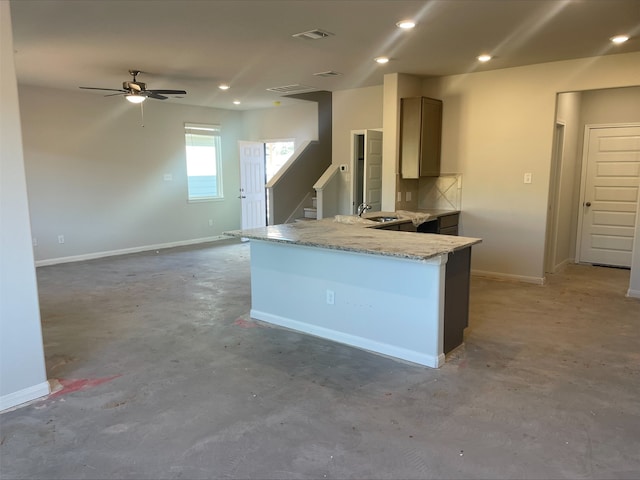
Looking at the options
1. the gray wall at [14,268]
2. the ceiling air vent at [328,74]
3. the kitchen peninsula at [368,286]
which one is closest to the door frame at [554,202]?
the ceiling air vent at [328,74]

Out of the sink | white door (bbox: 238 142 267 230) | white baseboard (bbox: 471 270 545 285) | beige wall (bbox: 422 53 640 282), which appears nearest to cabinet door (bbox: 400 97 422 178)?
beige wall (bbox: 422 53 640 282)

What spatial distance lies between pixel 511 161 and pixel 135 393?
4.77m

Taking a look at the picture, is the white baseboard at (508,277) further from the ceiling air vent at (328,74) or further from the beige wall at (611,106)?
the ceiling air vent at (328,74)

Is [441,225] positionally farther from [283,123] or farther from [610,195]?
[283,123]

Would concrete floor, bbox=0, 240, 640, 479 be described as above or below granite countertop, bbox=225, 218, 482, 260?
below

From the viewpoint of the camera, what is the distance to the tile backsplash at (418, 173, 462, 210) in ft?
19.5

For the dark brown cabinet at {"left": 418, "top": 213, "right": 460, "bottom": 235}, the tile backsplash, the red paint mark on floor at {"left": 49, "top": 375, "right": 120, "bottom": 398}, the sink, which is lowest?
the red paint mark on floor at {"left": 49, "top": 375, "right": 120, "bottom": 398}

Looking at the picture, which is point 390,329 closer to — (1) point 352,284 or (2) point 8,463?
(1) point 352,284

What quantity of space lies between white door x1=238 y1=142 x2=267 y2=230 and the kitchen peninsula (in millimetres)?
4655

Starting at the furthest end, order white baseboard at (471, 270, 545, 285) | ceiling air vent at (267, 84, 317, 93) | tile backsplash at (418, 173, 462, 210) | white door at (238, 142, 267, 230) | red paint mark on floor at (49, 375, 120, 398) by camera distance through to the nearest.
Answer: white door at (238, 142, 267, 230)
ceiling air vent at (267, 84, 317, 93)
tile backsplash at (418, 173, 462, 210)
white baseboard at (471, 270, 545, 285)
red paint mark on floor at (49, 375, 120, 398)

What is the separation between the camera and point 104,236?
726 cm

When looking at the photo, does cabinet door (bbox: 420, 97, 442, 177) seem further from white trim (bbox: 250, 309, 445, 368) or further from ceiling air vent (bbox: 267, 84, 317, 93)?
white trim (bbox: 250, 309, 445, 368)

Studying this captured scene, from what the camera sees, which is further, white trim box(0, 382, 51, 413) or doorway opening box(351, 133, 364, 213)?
doorway opening box(351, 133, 364, 213)

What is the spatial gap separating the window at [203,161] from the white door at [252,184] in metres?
0.59
